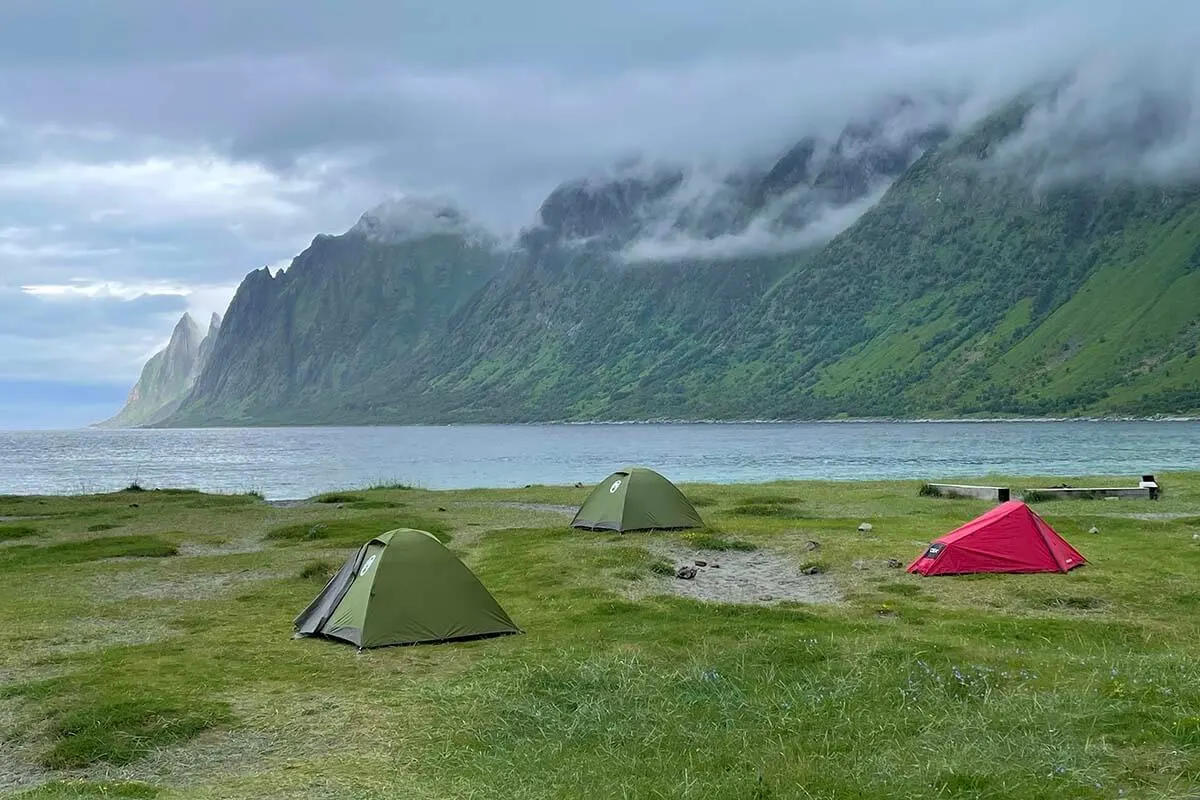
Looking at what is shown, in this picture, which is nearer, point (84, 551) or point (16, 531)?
point (84, 551)

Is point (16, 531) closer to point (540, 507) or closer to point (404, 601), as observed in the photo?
point (540, 507)

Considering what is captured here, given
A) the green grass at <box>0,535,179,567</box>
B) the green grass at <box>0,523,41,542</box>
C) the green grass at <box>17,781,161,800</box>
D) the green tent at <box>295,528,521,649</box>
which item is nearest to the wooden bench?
the green tent at <box>295,528,521,649</box>

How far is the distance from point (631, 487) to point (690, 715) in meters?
23.7

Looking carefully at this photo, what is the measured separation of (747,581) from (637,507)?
429 inches

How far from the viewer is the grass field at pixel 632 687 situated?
1148cm

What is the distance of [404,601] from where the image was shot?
19.9 meters

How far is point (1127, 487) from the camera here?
47688 millimetres

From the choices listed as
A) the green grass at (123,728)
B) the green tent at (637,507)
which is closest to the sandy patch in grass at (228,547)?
the green tent at (637,507)

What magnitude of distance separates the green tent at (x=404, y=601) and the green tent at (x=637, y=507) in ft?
53.8

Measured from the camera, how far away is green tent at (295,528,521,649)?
19.6 meters

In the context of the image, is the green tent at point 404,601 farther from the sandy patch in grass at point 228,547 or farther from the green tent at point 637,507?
the sandy patch in grass at point 228,547


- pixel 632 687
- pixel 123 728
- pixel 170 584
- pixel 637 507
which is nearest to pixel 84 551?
pixel 170 584

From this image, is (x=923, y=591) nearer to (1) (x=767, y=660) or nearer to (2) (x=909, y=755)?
(1) (x=767, y=660)

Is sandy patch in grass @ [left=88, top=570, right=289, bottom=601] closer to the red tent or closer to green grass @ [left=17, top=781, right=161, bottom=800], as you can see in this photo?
green grass @ [left=17, top=781, right=161, bottom=800]
